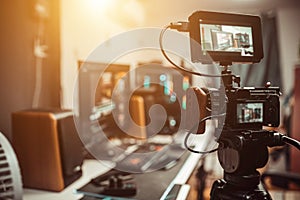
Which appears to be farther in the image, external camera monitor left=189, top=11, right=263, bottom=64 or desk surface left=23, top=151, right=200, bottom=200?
desk surface left=23, top=151, right=200, bottom=200

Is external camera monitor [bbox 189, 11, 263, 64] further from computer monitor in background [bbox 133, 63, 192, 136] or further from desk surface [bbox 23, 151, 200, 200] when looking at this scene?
computer monitor in background [bbox 133, 63, 192, 136]

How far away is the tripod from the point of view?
30.1 inches

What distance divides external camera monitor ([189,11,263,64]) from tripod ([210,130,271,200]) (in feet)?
0.62

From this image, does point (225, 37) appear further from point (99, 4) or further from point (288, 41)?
point (288, 41)

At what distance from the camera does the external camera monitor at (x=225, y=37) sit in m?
0.76

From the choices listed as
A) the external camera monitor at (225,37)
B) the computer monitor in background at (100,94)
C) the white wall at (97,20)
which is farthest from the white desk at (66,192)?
the external camera monitor at (225,37)

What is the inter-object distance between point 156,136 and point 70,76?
63cm

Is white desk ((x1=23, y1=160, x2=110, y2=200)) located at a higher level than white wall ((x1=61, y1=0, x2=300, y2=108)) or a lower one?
lower

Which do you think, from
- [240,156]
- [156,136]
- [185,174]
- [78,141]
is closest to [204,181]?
[156,136]

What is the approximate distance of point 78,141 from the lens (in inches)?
51.4

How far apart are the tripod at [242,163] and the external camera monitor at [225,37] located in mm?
188

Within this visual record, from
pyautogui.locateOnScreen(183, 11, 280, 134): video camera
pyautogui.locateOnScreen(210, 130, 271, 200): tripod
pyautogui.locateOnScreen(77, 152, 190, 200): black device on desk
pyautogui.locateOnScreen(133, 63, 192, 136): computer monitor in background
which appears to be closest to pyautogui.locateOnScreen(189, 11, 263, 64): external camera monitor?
pyautogui.locateOnScreen(183, 11, 280, 134): video camera

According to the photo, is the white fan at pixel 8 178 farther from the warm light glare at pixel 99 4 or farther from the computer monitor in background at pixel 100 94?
the warm light glare at pixel 99 4

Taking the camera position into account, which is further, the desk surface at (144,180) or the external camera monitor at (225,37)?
the desk surface at (144,180)
